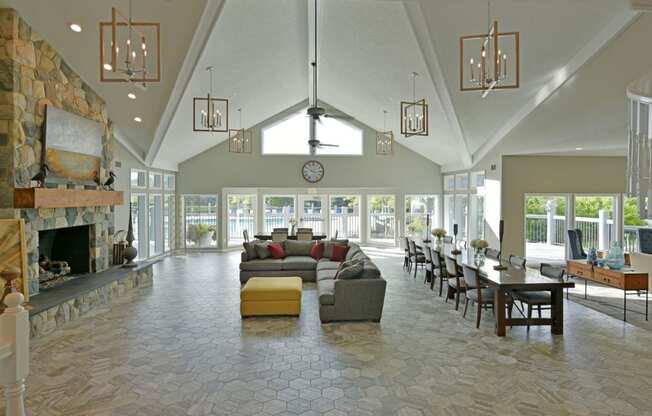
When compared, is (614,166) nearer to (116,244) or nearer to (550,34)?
(550,34)

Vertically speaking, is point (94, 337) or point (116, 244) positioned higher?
point (116, 244)

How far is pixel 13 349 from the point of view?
237 cm

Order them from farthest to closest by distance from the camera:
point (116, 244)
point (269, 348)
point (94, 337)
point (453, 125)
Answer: point (453, 125)
point (116, 244)
point (94, 337)
point (269, 348)

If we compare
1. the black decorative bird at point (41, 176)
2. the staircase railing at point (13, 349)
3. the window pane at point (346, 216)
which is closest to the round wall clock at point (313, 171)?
the window pane at point (346, 216)

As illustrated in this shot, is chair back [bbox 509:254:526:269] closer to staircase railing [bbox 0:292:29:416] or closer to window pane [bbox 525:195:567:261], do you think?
window pane [bbox 525:195:567:261]

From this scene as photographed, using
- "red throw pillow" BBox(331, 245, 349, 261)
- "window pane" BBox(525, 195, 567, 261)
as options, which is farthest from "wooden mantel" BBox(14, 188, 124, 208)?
"window pane" BBox(525, 195, 567, 261)

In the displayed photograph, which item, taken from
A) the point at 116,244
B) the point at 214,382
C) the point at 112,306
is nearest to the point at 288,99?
the point at 116,244

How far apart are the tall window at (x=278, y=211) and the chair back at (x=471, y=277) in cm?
894

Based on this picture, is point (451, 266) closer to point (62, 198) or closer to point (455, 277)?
point (455, 277)

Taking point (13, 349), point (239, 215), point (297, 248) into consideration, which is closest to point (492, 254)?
point (297, 248)

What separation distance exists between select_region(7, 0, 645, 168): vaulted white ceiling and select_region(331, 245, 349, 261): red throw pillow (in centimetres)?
371

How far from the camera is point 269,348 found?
4.91m

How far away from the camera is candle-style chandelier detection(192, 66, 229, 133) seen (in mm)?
7257

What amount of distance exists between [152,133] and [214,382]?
7.14m
